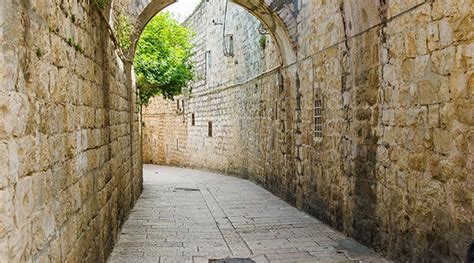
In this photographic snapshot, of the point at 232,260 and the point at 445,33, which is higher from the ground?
the point at 445,33

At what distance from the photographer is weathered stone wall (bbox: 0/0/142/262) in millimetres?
2014

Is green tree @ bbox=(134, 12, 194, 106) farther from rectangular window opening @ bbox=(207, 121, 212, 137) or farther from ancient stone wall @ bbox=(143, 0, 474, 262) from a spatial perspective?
ancient stone wall @ bbox=(143, 0, 474, 262)

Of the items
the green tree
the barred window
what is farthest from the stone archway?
the green tree

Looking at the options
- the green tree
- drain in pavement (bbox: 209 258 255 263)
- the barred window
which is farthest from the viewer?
the green tree

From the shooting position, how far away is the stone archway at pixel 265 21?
827 cm

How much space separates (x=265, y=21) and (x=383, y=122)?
4494mm

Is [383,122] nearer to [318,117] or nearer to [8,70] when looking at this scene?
[318,117]

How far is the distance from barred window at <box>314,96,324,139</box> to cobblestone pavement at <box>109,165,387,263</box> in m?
1.30

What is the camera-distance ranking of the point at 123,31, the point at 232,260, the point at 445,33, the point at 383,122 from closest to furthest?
the point at 445,33, the point at 232,260, the point at 383,122, the point at 123,31

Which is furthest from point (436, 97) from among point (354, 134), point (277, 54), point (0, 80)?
point (277, 54)

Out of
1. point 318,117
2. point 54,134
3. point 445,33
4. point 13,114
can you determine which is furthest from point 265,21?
point 13,114

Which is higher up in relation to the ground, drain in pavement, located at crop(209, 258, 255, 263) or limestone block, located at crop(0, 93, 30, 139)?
limestone block, located at crop(0, 93, 30, 139)

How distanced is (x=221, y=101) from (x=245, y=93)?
3209 millimetres

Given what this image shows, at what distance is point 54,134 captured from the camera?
2.83 m
